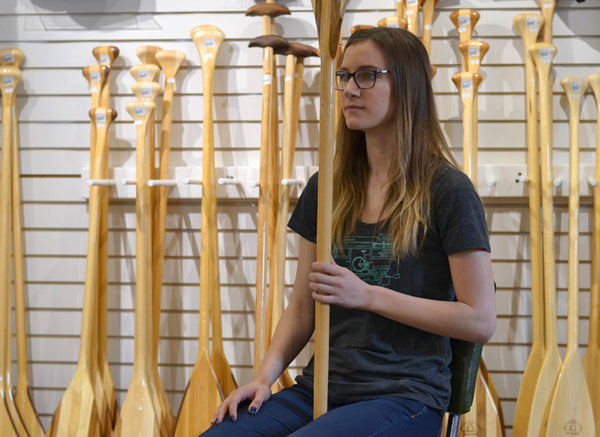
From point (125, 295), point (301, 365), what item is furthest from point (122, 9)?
point (301, 365)

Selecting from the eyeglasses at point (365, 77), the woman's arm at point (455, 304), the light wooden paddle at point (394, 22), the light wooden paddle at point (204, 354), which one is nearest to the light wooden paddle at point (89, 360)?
the light wooden paddle at point (204, 354)

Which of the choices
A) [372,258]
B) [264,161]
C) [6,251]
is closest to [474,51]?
[264,161]

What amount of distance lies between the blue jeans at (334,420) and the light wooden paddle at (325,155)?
7 cm

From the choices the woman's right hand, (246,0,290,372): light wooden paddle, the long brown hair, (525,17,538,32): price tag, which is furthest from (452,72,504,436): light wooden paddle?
the woman's right hand

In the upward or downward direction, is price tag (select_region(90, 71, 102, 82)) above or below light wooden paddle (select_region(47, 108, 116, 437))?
above

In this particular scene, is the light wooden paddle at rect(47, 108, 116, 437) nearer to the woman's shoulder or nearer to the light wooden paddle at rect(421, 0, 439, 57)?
the light wooden paddle at rect(421, 0, 439, 57)

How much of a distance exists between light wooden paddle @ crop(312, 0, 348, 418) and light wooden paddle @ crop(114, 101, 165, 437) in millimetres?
1485

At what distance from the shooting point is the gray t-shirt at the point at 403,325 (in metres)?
1.33

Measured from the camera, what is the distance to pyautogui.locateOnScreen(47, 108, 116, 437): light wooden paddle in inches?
101

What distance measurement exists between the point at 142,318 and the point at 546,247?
1569 mm

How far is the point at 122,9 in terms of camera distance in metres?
2.86

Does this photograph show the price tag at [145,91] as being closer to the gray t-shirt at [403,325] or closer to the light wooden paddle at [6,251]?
the light wooden paddle at [6,251]

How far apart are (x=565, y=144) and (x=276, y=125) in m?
1.18

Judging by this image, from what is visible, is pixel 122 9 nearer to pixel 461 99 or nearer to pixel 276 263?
pixel 276 263
